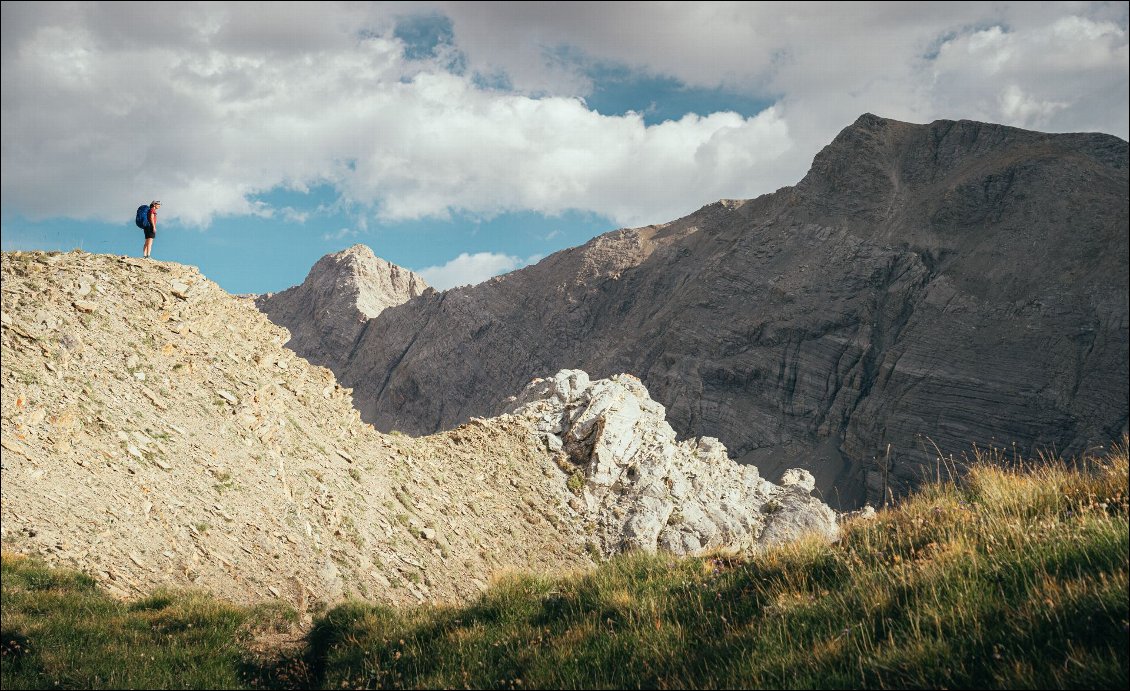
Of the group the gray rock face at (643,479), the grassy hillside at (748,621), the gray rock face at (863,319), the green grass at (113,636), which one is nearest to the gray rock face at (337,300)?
the gray rock face at (863,319)

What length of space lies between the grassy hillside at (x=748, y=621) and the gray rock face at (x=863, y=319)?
65.1m

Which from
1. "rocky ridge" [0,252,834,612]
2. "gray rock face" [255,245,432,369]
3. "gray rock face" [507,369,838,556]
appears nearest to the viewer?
"rocky ridge" [0,252,834,612]

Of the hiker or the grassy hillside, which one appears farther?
the hiker

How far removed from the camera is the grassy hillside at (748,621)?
5.41m

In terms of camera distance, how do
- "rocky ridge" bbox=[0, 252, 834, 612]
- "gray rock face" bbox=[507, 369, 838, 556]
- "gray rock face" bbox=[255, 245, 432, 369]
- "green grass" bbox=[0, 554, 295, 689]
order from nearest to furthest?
"green grass" bbox=[0, 554, 295, 689] < "rocky ridge" bbox=[0, 252, 834, 612] < "gray rock face" bbox=[507, 369, 838, 556] < "gray rock face" bbox=[255, 245, 432, 369]

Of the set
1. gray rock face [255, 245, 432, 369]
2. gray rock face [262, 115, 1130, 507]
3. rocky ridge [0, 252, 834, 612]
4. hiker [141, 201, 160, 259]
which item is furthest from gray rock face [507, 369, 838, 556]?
gray rock face [255, 245, 432, 369]

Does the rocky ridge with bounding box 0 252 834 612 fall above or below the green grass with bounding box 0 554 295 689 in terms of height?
above

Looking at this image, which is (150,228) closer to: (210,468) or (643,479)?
(210,468)

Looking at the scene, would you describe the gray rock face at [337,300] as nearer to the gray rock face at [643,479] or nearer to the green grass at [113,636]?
the gray rock face at [643,479]

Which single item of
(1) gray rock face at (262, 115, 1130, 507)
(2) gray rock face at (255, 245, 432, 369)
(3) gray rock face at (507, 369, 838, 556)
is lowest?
(3) gray rock face at (507, 369, 838, 556)

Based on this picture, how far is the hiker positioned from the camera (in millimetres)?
20016

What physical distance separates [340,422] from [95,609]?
14.9 meters

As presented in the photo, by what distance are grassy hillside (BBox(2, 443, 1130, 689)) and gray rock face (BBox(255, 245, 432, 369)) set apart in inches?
6055

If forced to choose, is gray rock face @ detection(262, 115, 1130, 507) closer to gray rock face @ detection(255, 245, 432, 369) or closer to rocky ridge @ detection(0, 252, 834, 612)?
gray rock face @ detection(255, 245, 432, 369)
